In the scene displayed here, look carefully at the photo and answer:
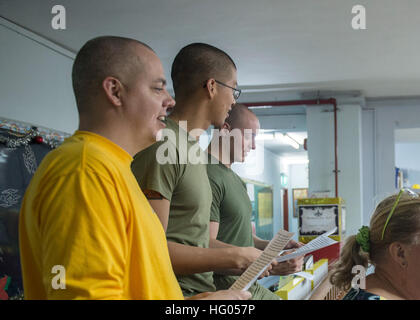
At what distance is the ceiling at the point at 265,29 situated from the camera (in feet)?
11.1

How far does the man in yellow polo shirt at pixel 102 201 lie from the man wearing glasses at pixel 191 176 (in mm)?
316

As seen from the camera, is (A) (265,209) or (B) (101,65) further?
(A) (265,209)

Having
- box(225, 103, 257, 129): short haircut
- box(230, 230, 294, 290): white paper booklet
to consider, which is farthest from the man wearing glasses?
box(225, 103, 257, 129): short haircut

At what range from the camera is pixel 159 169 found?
1.24 m

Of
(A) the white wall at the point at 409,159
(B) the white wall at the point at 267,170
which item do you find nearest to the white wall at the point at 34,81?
(B) the white wall at the point at 267,170

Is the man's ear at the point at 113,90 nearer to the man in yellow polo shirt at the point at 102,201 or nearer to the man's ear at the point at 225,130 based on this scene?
the man in yellow polo shirt at the point at 102,201

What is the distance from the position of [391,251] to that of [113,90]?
0.96 meters

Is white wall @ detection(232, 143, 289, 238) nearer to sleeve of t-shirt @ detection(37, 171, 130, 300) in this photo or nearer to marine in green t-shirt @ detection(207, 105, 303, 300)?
marine in green t-shirt @ detection(207, 105, 303, 300)

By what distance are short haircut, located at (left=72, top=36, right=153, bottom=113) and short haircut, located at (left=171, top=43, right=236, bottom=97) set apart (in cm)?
65

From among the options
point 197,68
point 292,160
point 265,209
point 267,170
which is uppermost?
point 292,160

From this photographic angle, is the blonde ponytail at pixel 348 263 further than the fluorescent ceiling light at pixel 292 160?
No

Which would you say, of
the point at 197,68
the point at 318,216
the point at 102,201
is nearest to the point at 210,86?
the point at 197,68

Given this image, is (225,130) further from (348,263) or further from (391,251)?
(391,251)

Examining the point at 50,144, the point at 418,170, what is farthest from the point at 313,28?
the point at 418,170
